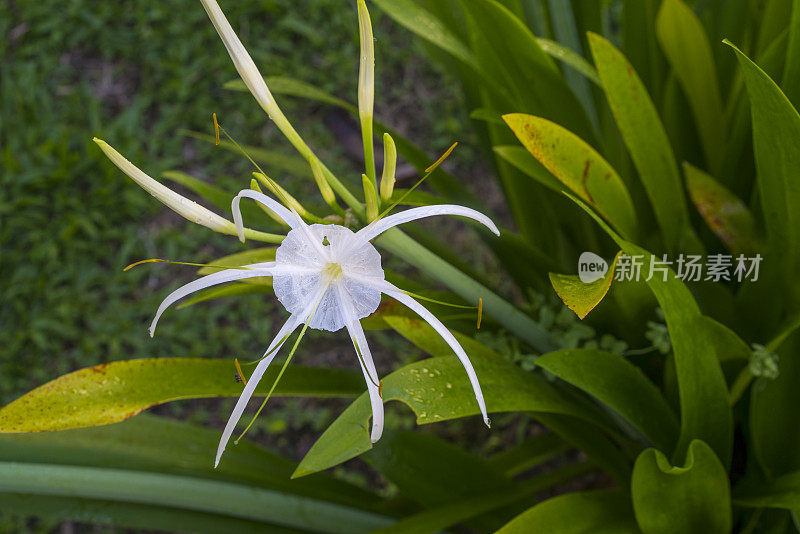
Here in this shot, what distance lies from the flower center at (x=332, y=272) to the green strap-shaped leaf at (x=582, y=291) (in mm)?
221

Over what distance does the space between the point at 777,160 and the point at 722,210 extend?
9.6 inches

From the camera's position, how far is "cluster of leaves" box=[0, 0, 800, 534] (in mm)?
799

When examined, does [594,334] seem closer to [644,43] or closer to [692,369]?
[692,369]

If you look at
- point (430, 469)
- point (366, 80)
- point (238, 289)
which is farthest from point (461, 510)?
point (366, 80)

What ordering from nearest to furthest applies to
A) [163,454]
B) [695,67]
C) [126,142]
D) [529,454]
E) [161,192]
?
[161,192] < [163,454] < [695,67] < [529,454] < [126,142]

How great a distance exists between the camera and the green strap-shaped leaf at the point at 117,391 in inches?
31.2

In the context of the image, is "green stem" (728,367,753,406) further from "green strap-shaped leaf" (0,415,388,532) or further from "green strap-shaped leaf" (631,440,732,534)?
"green strap-shaped leaf" (0,415,388,532)

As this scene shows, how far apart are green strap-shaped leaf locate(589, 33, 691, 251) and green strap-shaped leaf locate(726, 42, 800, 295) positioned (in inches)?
6.0

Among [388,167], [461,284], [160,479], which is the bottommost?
[160,479]

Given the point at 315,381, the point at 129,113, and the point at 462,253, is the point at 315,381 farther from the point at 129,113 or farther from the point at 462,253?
the point at 129,113

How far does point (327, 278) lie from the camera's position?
606 millimetres

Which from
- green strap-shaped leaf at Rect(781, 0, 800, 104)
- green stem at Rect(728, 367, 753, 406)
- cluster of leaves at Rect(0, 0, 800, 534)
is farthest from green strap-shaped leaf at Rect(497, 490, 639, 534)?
green strap-shaped leaf at Rect(781, 0, 800, 104)

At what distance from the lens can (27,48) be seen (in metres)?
2.10

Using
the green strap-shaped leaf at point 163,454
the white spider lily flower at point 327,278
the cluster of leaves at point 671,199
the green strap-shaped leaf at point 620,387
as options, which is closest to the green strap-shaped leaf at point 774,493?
the cluster of leaves at point 671,199
